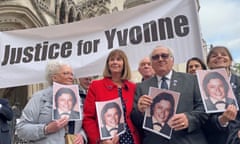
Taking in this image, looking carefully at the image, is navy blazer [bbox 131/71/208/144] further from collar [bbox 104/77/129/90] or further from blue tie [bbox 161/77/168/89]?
collar [bbox 104/77/129/90]

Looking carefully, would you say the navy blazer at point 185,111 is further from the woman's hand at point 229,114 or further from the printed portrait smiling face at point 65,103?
the printed portrait smiling face at point 65,103

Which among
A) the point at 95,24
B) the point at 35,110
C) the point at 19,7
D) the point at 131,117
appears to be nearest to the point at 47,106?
the point at 35,110

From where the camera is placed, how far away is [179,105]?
309 cm

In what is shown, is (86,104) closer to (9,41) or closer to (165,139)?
(165,139)

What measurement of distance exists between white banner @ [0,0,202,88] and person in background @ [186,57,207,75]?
1.06 ft

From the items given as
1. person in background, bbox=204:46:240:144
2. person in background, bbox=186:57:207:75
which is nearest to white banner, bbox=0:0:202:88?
person in background, bbox=186:57:207:75

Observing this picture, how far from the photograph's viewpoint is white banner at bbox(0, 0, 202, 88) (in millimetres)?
4711

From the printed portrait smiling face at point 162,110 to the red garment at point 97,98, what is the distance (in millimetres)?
376

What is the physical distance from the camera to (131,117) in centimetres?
330

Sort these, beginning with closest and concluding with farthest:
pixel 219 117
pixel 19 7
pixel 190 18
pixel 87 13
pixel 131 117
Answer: pixel 219 117
pixel 131 117
pixel 190 18
pixel 19 7
pixel 87 13

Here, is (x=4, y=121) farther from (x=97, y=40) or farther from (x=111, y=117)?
(x=97, y=40)

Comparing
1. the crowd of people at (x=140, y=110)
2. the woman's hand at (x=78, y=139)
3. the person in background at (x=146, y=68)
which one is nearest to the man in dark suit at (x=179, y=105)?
the crowd of people at (x=140, y=110)

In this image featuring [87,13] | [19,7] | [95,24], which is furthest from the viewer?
[87,13]

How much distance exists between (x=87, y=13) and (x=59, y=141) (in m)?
12.6
